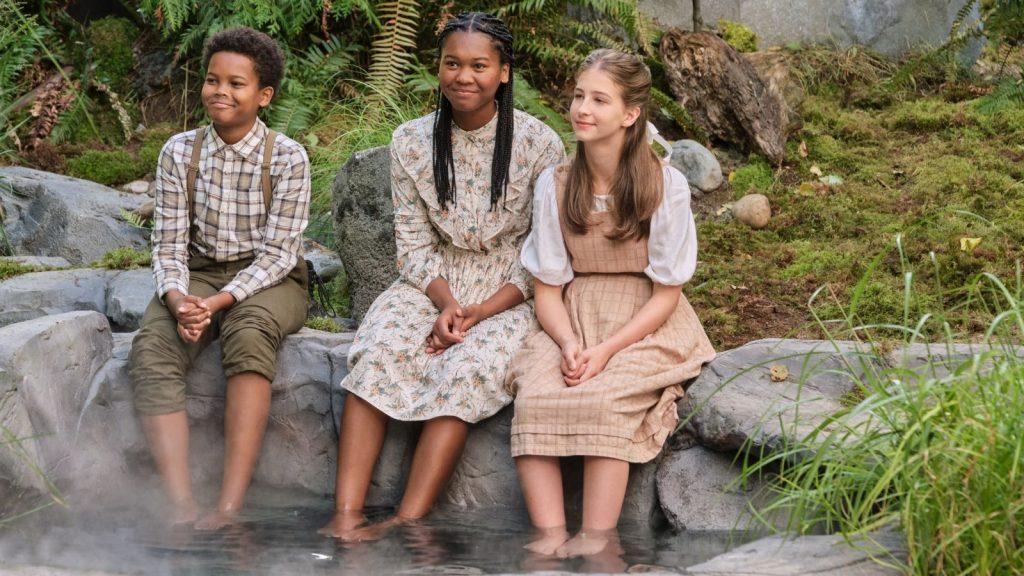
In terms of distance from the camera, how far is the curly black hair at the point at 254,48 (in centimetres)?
422

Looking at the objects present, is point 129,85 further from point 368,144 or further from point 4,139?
point 368,144

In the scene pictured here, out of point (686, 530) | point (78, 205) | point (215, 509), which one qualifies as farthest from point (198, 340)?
point (78, 205)

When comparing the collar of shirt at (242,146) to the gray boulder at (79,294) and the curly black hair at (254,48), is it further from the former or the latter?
→ the gray boulder at (79,294)

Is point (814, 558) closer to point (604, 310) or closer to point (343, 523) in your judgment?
point (604, 310)

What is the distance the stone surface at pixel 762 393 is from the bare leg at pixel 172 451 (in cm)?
175

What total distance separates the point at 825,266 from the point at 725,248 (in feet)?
1.82

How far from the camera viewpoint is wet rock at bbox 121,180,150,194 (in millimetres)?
7023

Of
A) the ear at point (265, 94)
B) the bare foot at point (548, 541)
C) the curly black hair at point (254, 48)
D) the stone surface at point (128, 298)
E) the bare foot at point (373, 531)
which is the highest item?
the curly black hair at point (254, 48)

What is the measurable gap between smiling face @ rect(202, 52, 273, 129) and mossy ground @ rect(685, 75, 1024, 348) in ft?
7.34

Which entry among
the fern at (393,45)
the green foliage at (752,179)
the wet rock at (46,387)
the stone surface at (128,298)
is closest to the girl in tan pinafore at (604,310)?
the wet rock at (46,387)

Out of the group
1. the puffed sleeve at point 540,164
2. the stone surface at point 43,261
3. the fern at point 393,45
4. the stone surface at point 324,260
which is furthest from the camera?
the fern at point 393,45

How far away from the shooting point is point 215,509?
3.76 meters

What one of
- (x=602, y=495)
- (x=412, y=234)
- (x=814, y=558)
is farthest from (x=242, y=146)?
(x=814, y=558)

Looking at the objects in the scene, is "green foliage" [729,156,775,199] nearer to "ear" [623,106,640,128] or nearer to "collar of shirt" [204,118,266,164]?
"ear" [623,106,640,128]
